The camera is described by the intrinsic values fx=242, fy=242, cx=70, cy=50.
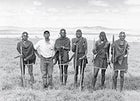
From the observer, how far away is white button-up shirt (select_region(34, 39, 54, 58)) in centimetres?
916

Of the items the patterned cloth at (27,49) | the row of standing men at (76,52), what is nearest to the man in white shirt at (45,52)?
the row of standing men at (76,52)

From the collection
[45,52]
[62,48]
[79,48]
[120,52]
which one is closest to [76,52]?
[79,48]

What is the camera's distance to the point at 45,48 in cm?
916

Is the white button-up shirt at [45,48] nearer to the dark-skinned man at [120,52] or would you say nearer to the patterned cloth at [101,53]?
the patterned cloth at [101,53]

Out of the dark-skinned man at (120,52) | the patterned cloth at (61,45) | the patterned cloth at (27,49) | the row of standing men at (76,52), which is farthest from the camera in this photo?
the patterned cloth at (61,45)

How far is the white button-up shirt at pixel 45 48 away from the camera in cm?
916

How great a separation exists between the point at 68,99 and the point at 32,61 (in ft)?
7.86

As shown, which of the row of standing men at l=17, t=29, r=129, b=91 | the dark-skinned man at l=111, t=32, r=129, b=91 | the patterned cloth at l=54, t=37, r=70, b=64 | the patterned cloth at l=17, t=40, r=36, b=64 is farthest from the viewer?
the patterned cloth at l=54, t=37, r=70, b=64

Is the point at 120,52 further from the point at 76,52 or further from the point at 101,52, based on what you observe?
the point at 76,52

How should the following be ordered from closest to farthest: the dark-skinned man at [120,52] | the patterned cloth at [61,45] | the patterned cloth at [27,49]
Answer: the dark-skinned man at [120,52] < the patterned cloth at [27,49] < the patterned cloth at [61,45]

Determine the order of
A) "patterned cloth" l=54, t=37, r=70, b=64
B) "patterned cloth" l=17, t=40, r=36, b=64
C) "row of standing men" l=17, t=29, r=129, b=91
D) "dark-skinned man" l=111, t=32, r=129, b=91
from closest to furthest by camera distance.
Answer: "dark-skinned man" l=111, t=32, r=129, b=91
"row of standing men" l=17, t=29, r=129, b=91
"patterned cloth" l=17, t=40, r=36, b=64
"patterned cloth" l=54, t=37, r=70, b=64

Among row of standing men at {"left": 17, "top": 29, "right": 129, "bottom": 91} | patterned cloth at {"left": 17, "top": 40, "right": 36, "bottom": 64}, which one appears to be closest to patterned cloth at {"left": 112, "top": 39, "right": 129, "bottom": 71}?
row of standing men at {"left": 17, "top": 29, "right": 129, "bottom": 91}

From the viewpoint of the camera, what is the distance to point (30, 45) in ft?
30.8

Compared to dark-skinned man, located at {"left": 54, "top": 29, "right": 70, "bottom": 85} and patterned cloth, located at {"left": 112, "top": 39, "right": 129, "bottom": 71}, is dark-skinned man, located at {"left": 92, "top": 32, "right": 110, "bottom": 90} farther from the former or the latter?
dark-skinned man, located at {"left": 54, "top": 29, "right": 70, "bottom": 85}
